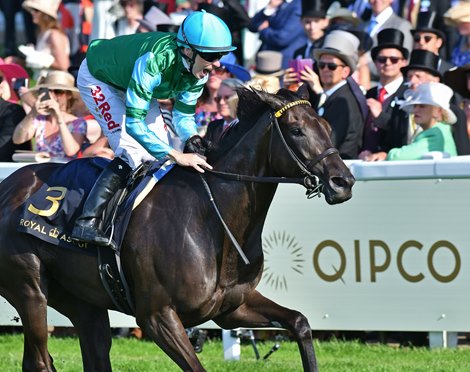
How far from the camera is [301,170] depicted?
6.16 meters

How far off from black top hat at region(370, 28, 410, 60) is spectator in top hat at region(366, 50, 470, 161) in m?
0.28

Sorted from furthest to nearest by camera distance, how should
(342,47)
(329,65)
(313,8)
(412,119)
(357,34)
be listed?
(313,8) < (357,34) < (342,47) < (329,65) < (412,119)

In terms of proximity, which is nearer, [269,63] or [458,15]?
[458,15]

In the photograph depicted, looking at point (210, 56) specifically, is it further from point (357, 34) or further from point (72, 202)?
Result: point (357, 34)

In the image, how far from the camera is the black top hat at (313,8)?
37.4 feet

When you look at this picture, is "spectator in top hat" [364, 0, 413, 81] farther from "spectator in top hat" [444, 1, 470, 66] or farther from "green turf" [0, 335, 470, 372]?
"green turf" [0, 335, 470, 372]

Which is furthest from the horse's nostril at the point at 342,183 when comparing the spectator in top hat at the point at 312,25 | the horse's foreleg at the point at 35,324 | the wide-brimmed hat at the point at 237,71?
the spectator in top hat at the point at 312,25

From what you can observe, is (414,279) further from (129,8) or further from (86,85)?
(129,8)

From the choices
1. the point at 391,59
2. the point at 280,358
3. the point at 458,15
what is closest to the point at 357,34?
the point at 391,59

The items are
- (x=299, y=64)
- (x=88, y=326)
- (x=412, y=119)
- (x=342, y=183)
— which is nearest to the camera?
(x=342, y=183)

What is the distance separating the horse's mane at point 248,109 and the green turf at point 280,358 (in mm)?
1823

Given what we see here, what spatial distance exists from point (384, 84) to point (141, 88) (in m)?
3.97

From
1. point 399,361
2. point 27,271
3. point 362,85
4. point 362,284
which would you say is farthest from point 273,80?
point 27,271

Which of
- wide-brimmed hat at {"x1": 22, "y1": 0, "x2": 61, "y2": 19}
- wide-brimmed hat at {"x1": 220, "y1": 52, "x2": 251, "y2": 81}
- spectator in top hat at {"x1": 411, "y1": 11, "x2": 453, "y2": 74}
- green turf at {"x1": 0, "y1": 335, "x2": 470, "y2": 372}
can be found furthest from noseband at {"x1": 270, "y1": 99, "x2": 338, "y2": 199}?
wide-brimmed hat at {"x1": 22, "y1": 0, "x2": 61, "y2": 19}
